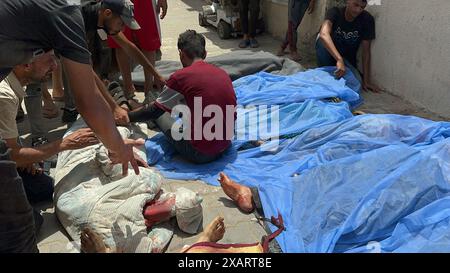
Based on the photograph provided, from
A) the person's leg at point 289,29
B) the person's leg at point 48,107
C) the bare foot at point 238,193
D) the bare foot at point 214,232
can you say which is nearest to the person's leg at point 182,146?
the bare foot at point 238,193

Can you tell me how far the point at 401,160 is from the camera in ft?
8.67

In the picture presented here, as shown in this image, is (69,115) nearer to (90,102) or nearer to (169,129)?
(169,129)

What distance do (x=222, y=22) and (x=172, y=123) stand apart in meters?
4.26

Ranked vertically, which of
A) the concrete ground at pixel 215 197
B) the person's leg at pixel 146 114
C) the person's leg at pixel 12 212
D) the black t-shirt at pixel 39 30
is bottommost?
the concrete ground at pixel 215 197

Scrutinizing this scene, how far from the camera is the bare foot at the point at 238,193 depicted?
106 inches

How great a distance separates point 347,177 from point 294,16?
3618 millimetres

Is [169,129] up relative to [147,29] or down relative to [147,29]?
down

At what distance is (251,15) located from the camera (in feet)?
22.0

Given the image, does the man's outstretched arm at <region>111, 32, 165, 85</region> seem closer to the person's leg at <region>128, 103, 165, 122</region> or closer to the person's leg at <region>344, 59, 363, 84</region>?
the person's leg at <region>128, 103, 165, 122</region>

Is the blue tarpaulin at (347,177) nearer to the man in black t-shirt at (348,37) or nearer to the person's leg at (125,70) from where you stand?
the person's leg at (125,70)

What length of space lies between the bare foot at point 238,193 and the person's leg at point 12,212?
4.57ft

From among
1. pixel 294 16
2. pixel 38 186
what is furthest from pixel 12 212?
pixel 294 16

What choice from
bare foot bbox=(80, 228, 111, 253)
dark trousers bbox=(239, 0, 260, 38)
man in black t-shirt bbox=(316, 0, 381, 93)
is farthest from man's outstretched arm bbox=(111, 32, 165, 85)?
dark trousers bbox=(239, 0, 260, 38)

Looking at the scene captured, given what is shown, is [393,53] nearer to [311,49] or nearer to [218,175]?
[311,49]
